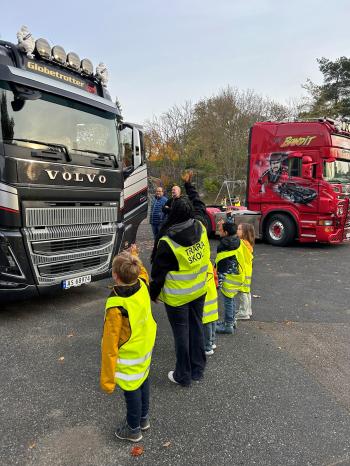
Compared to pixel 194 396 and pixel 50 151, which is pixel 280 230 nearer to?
pixel 50 151

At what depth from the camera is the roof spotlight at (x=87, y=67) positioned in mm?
5648

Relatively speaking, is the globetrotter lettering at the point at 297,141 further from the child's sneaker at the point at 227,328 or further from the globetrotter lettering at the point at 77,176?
the child's sneaker at the point at 227,328

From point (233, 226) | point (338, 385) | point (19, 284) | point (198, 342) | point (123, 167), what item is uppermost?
point (123, 167)

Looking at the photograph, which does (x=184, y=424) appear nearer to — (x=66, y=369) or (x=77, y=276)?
(x=66, y=369)

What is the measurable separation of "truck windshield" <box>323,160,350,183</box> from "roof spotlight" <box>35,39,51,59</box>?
770 centimetres

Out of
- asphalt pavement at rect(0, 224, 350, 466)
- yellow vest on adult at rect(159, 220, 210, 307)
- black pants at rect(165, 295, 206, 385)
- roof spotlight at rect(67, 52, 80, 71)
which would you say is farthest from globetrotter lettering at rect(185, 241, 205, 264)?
roof spotlight at rect(67, 52, 80, 71)

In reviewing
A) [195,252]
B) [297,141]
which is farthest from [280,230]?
[195,252]

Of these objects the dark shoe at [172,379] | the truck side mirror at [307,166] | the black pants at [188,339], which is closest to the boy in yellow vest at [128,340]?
the black pants at [188,339]

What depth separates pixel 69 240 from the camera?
16.4 ft

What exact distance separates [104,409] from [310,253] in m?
8.31

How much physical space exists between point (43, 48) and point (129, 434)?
4.92 metres

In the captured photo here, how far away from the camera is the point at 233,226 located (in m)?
4.21

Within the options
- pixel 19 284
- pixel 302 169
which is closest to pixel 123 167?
pixel 19 284

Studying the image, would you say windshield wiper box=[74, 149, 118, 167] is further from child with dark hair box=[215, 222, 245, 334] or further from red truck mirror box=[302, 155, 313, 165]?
red truck mirror box=[302, 155, 313, 165]
